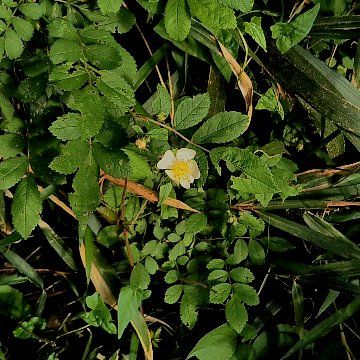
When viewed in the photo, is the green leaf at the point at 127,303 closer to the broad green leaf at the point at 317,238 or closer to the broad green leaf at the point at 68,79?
the broad green leaf at the point at 317,238

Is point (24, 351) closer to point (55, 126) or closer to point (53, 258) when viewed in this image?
point (53, 258)

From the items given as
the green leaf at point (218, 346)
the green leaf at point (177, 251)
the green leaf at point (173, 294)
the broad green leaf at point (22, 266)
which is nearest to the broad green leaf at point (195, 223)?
the green leaf at point (177, 251)

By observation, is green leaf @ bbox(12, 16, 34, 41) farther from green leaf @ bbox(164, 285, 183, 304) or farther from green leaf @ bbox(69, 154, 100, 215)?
green leaf @ bbox(164, 285, 183, 304)

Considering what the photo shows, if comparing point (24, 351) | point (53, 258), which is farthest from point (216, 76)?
point (24, 351)

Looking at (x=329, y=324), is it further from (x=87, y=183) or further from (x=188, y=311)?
(x=87, y=183)

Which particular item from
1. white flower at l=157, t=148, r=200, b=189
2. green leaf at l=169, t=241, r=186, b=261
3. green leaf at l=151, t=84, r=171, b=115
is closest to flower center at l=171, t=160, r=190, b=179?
white flower at l=157, t=148, r=200, b=189

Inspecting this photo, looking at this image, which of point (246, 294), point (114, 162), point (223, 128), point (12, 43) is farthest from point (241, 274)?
point (12, 43)
